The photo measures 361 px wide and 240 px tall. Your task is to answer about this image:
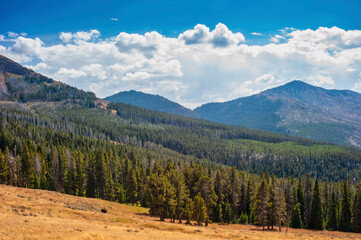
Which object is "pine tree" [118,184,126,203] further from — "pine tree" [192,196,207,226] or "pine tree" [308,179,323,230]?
"pine tree" [308,179,323,230]

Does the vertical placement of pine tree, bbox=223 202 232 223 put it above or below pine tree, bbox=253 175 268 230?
below

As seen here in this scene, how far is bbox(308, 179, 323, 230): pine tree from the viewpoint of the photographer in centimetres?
6812

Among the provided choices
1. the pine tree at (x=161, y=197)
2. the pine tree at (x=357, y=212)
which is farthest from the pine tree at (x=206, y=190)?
the pine tree at (x=357, y=212)

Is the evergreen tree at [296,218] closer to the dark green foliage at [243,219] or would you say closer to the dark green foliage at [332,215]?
the dark green foliage at [332,215]

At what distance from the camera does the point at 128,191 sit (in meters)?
80.9

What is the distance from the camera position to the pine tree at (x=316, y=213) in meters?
68.1

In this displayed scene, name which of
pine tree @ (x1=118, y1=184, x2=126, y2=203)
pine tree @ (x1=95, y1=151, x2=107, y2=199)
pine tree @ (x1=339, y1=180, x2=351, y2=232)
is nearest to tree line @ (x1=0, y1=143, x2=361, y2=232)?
pine tree @ (x1=339, y1=180, x2=351, y2=232)

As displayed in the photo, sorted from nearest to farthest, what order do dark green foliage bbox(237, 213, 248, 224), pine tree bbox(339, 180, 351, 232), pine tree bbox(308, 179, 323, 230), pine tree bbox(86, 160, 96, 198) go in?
pine tree bbox(308, 179, 323, 230), dark green foliage bbox(237, 213, 248, 224), pine tree bbox(339, 180, 351, 232), pine tree bbox(86, 160, 96, 198)

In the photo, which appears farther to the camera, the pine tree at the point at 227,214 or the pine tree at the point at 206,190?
the pine tree at the point at 227,214

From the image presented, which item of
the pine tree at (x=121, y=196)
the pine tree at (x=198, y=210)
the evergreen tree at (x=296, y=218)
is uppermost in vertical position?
the pine tree at (x=198, y=210)

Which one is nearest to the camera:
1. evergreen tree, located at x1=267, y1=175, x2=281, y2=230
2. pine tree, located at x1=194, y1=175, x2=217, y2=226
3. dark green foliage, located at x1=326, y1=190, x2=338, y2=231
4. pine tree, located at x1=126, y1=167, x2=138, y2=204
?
evergreen tree, located at x1=267, y1=175, x2=281, y2=230

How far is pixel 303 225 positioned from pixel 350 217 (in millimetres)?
12978

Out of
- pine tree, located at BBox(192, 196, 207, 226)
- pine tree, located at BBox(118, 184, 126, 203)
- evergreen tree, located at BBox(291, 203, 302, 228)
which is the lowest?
pine tree, located at BBox(118, 184, 126, 203)

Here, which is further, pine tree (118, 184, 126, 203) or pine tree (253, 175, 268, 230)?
pine tree (118, 184, 126, 203)
